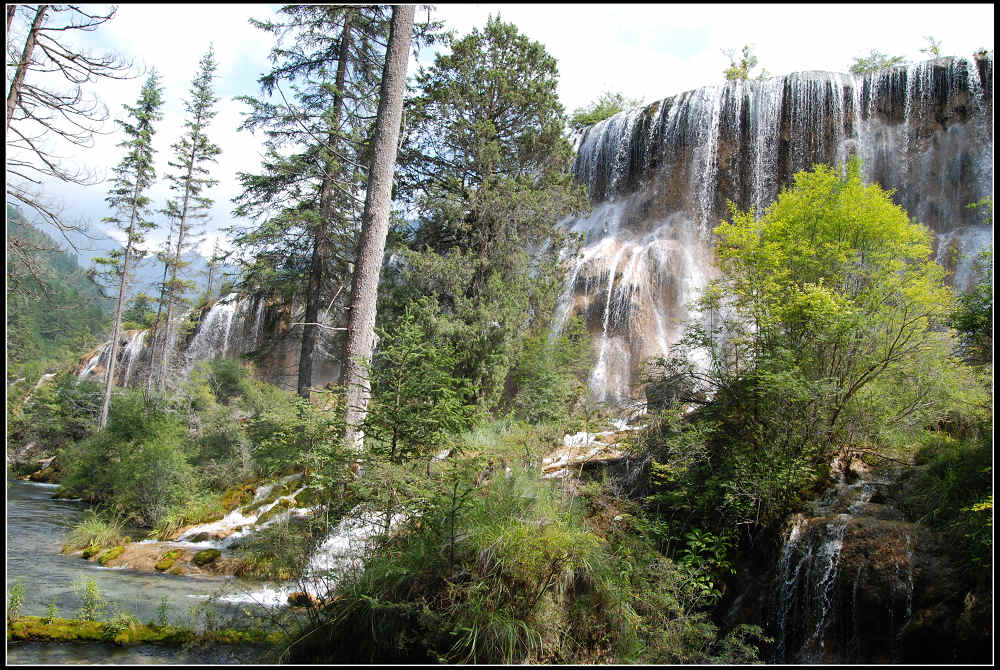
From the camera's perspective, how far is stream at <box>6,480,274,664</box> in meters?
4.62

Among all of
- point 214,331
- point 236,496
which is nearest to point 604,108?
point 214,331

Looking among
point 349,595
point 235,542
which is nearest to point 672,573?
point 349,595

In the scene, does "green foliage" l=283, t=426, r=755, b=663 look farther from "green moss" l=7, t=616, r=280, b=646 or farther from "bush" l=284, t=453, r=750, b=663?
"green moss" l=7, t=616, r=280, b=646

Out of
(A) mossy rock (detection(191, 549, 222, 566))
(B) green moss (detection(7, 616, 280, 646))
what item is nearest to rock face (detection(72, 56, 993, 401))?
(A) mossy rock (detection(191, 549, 222, 566))

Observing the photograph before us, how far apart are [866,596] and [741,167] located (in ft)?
60.4

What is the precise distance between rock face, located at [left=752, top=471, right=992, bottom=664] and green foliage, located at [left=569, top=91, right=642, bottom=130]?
31319 mm

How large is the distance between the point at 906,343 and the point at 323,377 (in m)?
22.9

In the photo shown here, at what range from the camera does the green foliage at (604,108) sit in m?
34.4

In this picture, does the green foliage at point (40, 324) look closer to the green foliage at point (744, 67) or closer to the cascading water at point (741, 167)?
the cascading water at point (741, 167)

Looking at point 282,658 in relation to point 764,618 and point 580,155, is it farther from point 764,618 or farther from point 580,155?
point 580,155

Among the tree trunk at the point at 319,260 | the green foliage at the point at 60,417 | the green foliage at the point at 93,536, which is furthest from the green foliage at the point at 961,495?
the green foliage at the point at 60,417

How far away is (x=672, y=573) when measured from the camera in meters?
5.47

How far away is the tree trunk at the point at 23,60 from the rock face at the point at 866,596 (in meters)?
11.2

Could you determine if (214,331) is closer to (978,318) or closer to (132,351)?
(132,351)
